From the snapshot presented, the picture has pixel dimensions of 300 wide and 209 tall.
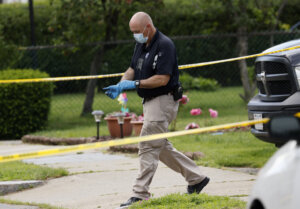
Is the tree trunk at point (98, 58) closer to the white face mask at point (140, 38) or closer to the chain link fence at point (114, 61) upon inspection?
the chain link fence at point (114, 61)

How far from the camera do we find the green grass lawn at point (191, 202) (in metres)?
5.52

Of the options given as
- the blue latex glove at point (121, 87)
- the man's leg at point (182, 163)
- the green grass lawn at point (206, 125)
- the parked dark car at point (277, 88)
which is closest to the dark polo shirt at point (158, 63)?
the blue latex glove at point (121, 87)

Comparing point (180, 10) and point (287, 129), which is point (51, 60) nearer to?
point (180, 10)

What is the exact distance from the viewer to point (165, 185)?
6.97 metres

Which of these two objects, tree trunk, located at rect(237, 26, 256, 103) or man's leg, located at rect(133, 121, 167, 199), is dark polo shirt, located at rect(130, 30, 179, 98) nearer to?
man's leg, located at rect(133, 121, 167, 199)

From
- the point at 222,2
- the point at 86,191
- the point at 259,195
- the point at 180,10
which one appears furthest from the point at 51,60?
the point at 259,195

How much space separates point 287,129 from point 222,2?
12.5m

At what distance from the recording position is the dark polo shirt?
6.02 meters

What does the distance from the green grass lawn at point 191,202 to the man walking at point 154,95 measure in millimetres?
249

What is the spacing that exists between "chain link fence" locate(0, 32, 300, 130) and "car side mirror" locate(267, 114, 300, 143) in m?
10.4

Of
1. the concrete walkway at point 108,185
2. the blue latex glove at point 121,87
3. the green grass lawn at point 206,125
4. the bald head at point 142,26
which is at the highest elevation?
the bald head at point 142,26

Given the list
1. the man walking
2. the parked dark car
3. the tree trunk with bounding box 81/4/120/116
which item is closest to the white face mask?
the man walking

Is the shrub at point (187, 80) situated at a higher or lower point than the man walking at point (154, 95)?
lower

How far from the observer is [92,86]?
48.8ft
